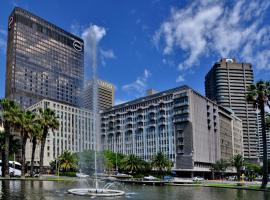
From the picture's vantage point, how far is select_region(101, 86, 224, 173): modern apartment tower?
545 ft

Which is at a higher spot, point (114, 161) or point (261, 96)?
point (261, 96)

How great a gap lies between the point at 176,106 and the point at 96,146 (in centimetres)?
11636

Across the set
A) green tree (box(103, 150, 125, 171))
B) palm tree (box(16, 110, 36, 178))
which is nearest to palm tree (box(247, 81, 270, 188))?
palm tree (box(16, 110, 36, 178))

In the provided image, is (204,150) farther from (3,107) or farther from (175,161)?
(3,107)

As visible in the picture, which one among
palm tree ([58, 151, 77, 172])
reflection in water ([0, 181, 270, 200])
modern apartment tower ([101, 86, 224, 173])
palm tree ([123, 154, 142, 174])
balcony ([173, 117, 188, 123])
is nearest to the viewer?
reflection in water ([0, 181, 270, 200])

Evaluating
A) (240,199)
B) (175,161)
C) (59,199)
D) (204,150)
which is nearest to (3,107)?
(59,199)

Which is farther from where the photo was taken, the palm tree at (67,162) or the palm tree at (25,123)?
the palm tree at (67,162)

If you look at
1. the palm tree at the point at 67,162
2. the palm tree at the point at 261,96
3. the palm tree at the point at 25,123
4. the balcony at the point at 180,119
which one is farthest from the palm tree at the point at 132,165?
the palm tree at the point at 261,96

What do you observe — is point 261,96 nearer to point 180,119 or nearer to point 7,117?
point 7,117

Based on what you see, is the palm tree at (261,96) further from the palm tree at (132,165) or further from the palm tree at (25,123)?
the palm tree at (132,165)

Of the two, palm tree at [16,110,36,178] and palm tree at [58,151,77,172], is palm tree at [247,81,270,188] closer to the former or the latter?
palm tree at [16,110,36,178]

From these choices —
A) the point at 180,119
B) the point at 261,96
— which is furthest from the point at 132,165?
the point at 261,96

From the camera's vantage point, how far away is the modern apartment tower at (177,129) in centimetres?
16625

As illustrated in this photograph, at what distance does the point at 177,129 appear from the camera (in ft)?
565
